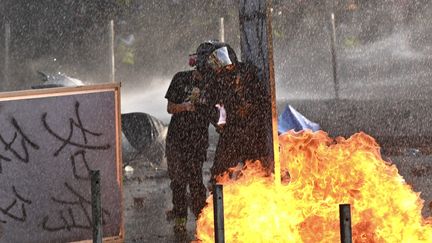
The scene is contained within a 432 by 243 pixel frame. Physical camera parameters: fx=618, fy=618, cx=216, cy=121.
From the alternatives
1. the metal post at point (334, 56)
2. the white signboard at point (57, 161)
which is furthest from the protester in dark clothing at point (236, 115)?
the metal post at point (334, 56)

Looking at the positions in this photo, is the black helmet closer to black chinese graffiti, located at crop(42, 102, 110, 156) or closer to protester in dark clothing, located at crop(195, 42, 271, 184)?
protester in dark clothing, located at crop(195, 42, 271, 184)

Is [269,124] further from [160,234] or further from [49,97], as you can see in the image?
[160,234]

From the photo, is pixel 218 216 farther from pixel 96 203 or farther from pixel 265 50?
pixel 265 50

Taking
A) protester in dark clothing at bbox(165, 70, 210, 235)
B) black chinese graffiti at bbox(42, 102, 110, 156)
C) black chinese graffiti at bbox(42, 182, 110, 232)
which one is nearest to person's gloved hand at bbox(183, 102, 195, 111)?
protester in dark clothing at bbox(165, 70, 210, 235)

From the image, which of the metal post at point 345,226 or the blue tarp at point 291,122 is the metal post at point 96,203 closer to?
the metal post at point 345,226

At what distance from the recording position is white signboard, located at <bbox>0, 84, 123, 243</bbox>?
5406mm

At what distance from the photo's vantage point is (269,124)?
5.27 meters

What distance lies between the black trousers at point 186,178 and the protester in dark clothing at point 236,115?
16.1 inches

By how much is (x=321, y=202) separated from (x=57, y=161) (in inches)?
91.2

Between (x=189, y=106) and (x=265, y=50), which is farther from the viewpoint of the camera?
(x=189, y=106)

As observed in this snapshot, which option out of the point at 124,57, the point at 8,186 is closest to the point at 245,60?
the point at 8,186

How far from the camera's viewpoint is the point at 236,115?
257 inches

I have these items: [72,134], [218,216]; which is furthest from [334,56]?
[218,216]

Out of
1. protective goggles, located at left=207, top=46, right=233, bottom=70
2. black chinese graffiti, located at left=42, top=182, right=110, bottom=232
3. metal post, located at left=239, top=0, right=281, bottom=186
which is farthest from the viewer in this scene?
protective goggles, located at left=207, top=46, right=233, bottom=70
